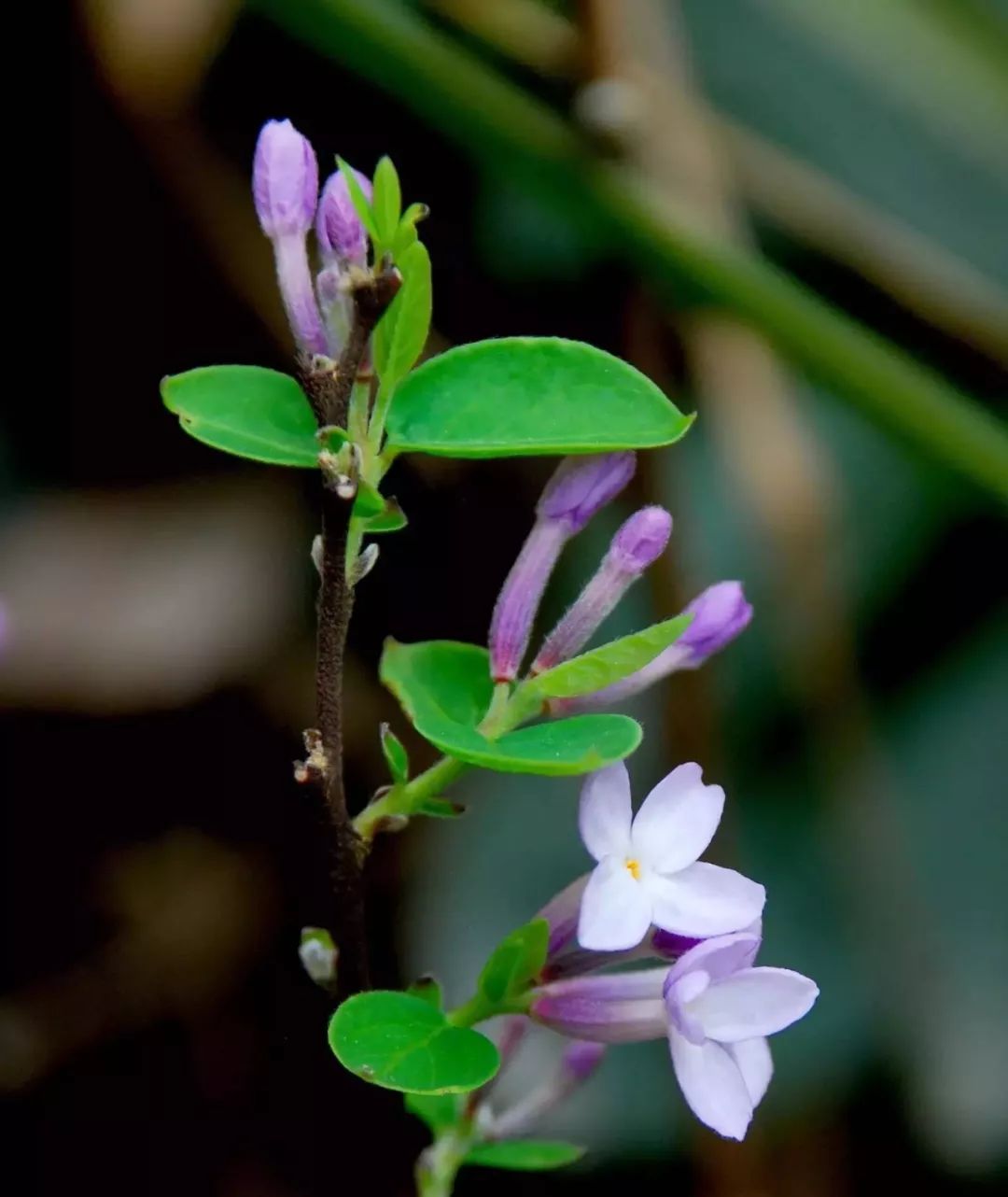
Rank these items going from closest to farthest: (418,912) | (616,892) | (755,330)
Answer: (616,892) < (755,330) < (418,912)

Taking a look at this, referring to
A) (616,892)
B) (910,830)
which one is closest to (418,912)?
(910,830)

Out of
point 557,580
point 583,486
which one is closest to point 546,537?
point 583,486

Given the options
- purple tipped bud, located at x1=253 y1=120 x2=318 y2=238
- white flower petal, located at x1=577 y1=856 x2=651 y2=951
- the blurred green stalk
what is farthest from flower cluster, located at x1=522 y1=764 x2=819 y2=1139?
the blurred green stalk

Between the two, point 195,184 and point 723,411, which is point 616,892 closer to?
point 723,411

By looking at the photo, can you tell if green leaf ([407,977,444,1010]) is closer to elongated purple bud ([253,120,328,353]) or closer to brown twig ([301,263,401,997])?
brown twig ([301,263,401,997])

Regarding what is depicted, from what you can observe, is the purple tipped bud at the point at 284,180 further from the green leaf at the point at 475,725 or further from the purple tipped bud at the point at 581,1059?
the purple tipped bud at the point at 581,1059
